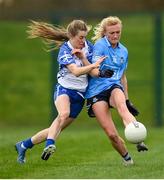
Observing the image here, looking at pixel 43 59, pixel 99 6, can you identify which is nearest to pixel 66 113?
pixel 43 59

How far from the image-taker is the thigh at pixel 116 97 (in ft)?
36.3

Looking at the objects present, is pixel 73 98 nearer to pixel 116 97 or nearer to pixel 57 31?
pixel 116 97

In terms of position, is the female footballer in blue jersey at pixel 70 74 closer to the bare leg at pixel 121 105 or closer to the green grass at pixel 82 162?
the bare leg at pixel 121 105

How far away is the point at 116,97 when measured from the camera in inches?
437

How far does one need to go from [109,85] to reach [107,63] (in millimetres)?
Result: 302

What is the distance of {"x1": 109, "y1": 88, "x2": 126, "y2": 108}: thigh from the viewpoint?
11055 millimetres

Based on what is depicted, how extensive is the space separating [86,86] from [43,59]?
584 inches

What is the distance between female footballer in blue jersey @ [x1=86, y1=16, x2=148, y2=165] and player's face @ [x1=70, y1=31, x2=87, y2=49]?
0.62ft

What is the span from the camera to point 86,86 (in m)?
11.5

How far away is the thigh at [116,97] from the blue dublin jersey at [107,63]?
0.14 m

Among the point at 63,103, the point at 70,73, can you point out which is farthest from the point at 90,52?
the point at 63,103

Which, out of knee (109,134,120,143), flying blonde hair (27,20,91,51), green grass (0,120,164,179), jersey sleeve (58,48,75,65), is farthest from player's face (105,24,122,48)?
green grass (0,120,164,179)

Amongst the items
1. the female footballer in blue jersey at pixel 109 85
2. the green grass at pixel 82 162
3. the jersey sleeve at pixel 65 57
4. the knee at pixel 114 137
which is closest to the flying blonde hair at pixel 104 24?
the female footballer in blue jersey at pixel 109 85

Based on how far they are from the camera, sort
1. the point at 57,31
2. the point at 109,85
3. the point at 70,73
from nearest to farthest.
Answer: the point at 109,85, the point at 70,73, the point at 57,31
